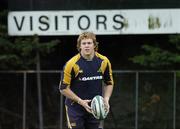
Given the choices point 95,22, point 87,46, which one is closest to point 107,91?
point 87,46

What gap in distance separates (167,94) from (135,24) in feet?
7.06

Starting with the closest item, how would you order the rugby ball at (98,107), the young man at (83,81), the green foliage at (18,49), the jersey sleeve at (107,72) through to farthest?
the rugby ball at (98,107) < the young man at (83,81) < the jersey sleeve at (107,72) < the green foliage at (18,49)

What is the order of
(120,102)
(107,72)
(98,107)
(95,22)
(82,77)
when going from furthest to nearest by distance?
(95,22) < (120,102) < (107,72) < (82,77) < (98,107)

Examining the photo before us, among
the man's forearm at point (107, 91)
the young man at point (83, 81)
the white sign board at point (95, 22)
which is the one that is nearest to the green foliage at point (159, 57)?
the white sign board at point (95, 22)

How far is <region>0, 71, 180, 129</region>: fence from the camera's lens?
53.3 ft

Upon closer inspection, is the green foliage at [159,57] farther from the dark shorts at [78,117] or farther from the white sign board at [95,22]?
the dark shorts at [78,117]

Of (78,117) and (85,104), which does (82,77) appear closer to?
(85,104)

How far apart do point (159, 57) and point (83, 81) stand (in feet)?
28.3

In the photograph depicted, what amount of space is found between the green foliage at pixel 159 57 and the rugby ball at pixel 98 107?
8505mm

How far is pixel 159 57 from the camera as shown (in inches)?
653

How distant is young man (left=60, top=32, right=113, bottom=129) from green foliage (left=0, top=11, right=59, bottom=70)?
8231 millimetres

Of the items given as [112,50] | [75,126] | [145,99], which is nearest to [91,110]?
[75,126]

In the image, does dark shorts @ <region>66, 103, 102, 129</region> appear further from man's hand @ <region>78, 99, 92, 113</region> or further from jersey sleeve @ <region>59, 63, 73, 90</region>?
jersey sleeve @ <region>59, 63, 73, 90</region>

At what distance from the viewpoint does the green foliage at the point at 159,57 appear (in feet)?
54.1
